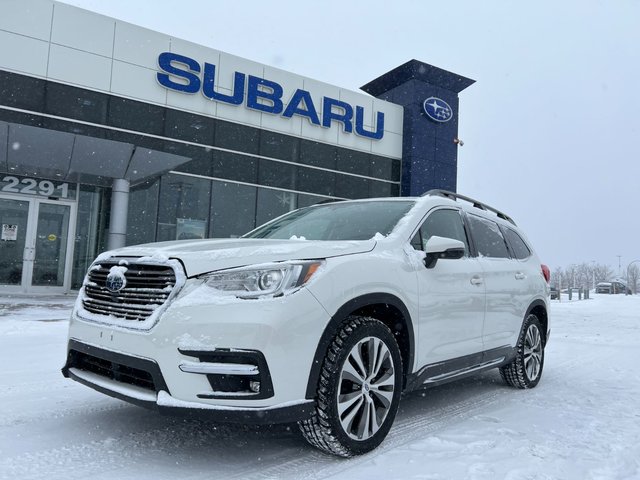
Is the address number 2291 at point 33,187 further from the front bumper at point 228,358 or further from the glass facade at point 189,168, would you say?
the front bumper at point 228,358

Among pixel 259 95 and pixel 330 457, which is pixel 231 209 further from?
pixel 330 457

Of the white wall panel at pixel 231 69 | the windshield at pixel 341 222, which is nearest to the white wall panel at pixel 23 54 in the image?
the white wall panel at pixel 231 69

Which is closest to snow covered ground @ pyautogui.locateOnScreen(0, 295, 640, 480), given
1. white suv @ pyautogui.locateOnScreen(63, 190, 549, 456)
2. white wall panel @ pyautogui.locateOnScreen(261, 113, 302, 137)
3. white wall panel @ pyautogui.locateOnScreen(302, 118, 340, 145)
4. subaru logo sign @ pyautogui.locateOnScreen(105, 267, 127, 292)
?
white suv @ pyautogui.locateOnScreen(63, 190, 549, 456)

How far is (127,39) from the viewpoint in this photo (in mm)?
15031

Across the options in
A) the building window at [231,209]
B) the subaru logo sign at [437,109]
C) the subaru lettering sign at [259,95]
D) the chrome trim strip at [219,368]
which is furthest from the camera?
the subaru logo sign at [437,109]

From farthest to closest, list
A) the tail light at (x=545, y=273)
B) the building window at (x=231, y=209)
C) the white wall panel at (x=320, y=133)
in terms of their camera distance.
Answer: the white wall panel at (x=320, y=133), the building window at (x=231, y=209), the tail light at (x=545, y=273)

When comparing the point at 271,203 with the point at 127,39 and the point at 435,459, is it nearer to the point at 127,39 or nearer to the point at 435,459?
the point at 127,39

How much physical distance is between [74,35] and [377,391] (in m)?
14.4

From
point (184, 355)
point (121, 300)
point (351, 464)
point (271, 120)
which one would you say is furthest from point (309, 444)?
point (271, 120)

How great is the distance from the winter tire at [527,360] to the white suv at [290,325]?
135cm

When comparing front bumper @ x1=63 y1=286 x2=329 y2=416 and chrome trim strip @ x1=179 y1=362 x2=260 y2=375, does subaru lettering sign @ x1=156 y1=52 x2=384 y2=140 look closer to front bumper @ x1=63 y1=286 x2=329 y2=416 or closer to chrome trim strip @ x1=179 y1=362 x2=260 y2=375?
front bumper @ x1=63 y1=286 x2=329 y2=416

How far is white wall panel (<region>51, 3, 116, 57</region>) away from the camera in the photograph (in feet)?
45.9

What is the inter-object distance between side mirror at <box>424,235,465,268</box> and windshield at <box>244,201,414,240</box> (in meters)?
0.32

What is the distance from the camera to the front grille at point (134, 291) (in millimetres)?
2941
